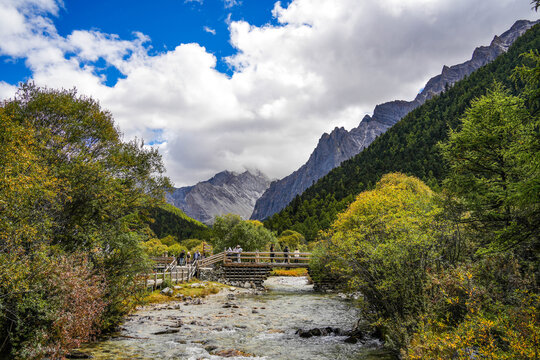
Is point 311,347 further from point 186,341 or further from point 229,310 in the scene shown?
point 229,310

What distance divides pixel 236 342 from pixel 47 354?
6800mm

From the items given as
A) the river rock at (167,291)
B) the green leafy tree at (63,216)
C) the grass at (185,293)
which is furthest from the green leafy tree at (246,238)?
the green leafy tree at (63,216)

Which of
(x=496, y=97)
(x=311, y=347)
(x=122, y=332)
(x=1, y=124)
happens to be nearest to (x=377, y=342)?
(x=311, y=347)

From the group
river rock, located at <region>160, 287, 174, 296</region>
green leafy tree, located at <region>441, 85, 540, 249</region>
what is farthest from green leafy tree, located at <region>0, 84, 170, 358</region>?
green leafy tree, located at <region>441, 85, 540, 249</region>

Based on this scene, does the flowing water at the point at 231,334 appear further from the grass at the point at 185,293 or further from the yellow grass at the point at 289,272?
the yellow grass at the point at 289,272

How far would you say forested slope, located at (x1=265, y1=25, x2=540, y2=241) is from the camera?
95438 mm

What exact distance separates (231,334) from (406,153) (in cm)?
10393

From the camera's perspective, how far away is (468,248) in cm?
1188

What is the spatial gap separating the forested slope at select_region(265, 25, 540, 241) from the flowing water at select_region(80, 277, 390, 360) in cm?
7100

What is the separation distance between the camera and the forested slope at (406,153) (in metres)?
95.4

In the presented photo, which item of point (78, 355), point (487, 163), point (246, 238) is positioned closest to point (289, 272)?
point (246, 238)

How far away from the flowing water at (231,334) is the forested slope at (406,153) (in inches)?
2795

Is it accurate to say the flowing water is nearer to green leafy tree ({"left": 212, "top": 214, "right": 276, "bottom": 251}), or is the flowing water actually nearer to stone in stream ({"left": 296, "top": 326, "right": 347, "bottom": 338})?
stone in stream ({"left": 296, "top": 326, "right": 347, "bottom": 338})

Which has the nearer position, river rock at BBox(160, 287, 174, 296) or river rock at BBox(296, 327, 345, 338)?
river rock at BBox(296, 327, 345, 338)
